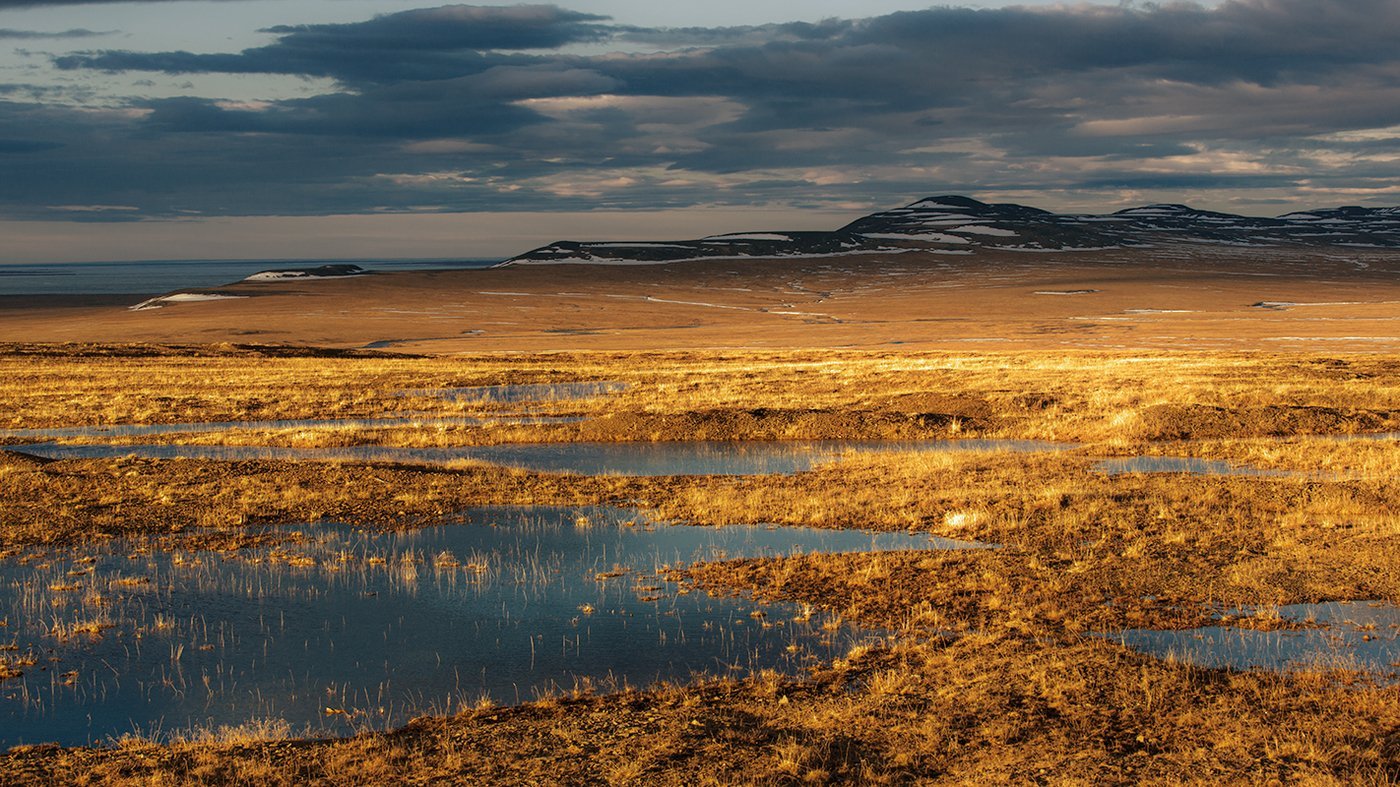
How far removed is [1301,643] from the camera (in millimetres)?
11414

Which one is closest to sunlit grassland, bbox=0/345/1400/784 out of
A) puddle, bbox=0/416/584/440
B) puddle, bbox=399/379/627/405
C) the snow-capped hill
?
puddle, bbox=0/416/584/440

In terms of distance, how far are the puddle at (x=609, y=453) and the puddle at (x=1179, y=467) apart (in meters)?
2.45

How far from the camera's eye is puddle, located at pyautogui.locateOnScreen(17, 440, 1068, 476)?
2392cm

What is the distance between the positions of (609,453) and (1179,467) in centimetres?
1199

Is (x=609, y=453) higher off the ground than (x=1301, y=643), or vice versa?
(x=1301, y=643)

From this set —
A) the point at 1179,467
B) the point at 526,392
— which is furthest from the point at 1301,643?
the point at 526,392

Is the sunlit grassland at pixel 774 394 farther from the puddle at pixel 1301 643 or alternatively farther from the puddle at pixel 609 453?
the puddle at pixel 1301 643

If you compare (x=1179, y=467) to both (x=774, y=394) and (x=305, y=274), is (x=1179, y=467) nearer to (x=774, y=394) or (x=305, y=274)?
(x=774, y=394)

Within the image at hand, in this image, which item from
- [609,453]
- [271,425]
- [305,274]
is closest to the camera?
[609,453]

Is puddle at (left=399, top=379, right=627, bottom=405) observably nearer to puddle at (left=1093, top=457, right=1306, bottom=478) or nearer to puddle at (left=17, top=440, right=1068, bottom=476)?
puddle at (left=17, top=440, right=1068, bottom=476)

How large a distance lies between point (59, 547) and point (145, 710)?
771 cm

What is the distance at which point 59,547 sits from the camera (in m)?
16.3

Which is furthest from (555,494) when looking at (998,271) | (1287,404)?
(998,271)

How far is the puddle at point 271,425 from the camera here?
29.4m
